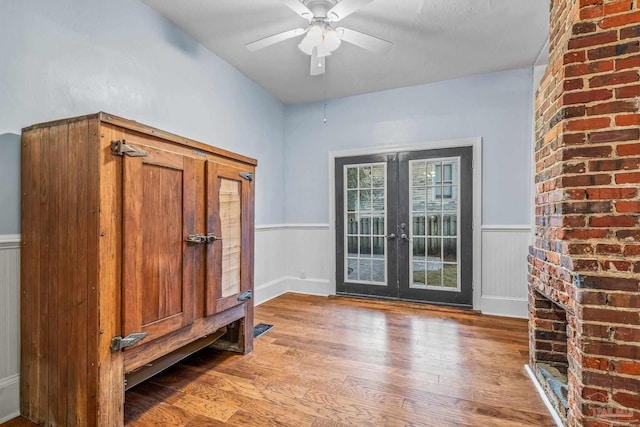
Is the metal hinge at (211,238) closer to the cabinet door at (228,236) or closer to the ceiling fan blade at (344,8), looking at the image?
the cabinet door at (228,236)

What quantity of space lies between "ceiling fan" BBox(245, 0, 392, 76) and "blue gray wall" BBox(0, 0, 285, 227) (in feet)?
2.61

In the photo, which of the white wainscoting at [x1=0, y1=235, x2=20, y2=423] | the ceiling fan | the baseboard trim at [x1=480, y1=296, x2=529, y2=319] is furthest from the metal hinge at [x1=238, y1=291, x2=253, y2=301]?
the baseboard trim at [x1=480, y1=296, x2=529, y2=319]

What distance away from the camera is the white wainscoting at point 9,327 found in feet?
5.26

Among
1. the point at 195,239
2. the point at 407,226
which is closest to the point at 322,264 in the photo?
the point at 407,226

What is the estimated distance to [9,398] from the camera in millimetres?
1612

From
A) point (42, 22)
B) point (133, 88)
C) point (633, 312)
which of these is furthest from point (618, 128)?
point (42, 22)

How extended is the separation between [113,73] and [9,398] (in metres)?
2.09

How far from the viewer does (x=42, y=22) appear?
70.6 inches

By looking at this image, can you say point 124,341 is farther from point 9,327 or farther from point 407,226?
point 407,226

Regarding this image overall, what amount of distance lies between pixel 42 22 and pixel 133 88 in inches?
23.3

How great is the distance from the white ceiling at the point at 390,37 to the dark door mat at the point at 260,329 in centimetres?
273

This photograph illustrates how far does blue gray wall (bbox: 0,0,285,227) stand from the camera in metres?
1.69

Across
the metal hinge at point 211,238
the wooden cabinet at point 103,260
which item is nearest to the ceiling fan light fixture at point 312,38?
the wooden cabinet at point 103,260

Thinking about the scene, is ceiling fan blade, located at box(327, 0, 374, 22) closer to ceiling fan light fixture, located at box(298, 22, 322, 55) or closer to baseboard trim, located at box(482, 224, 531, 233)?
ceiling fan light fixture, located at box(298, 22, 322, 55)
